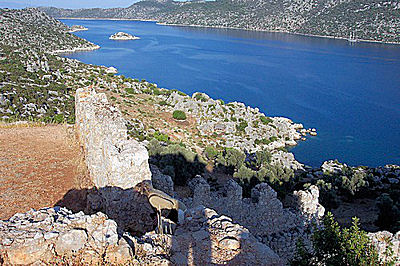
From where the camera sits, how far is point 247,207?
1014 cm

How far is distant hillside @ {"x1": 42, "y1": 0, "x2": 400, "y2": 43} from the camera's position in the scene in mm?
108875

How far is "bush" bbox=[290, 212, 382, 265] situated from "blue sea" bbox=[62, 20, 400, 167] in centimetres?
2648

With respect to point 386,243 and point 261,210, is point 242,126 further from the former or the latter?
point 386,243

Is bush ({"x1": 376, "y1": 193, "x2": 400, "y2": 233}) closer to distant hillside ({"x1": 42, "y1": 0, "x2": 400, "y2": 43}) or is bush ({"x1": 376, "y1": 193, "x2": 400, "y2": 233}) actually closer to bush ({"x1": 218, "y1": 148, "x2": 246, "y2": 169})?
bush ({"x1": 218, "y1": 148, "x2": 246, "y2": 169})

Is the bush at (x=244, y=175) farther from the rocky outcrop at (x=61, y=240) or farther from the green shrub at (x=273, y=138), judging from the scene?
the green shrub at (x=273, y=138)

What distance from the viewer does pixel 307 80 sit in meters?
59.6

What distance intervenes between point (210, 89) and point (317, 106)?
16728 millimetres

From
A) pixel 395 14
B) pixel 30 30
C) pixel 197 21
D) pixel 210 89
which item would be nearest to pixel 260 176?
pixel 210 89

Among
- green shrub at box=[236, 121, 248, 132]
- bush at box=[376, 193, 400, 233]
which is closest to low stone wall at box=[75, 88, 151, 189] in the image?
bush at box=[376, 193, 400, 233]

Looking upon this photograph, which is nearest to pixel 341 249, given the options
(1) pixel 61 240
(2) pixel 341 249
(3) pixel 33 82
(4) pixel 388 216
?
(2) pixel 341 249

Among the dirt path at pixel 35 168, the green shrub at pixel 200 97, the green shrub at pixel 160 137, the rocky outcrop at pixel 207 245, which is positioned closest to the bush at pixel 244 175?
the green shrub at pixel 160 137

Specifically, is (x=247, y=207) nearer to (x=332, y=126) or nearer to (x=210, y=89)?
(x=332, y=126)

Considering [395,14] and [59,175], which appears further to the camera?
[395,14]

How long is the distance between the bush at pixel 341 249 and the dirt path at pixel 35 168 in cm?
533
